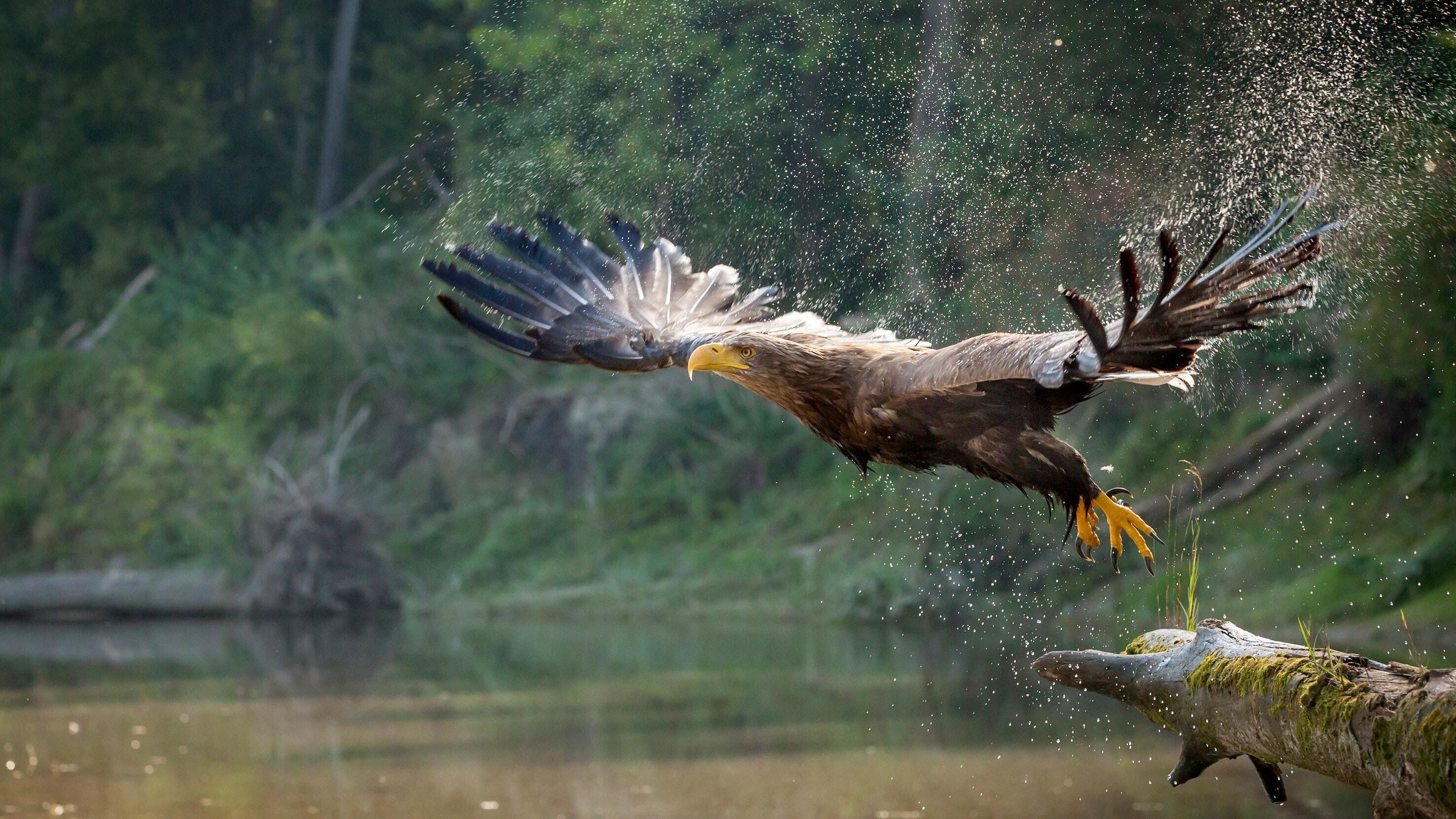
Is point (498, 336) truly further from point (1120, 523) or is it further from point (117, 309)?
point (117, 309)

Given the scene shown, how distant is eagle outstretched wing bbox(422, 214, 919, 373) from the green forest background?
3.59 m

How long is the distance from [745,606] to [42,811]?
25.3 ft

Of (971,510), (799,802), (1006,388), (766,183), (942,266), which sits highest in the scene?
(766,183)

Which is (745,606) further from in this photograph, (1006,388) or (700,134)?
(1006,388)

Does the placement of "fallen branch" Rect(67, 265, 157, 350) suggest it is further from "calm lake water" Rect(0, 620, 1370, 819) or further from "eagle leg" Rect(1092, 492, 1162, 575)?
"eagle leg" Rect(1092, 492, 1162, 575)

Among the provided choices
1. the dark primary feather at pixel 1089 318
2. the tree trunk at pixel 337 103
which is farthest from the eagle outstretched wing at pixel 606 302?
the tree trunk at pixel 337 103

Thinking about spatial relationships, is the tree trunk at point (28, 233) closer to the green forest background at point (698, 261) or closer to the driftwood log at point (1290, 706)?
the green forest background at point (698, 261)

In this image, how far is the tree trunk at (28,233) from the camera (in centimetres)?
2214

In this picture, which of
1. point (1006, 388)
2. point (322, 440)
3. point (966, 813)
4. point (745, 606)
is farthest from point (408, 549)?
point (1006, 388)

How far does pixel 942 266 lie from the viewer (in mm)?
11555

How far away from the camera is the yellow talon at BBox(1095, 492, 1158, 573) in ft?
13.1

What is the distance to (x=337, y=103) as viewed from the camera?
70.4ft

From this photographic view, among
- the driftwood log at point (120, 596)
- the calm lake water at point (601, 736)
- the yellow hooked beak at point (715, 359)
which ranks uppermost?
the yellow hooked beak at point (715, 359)

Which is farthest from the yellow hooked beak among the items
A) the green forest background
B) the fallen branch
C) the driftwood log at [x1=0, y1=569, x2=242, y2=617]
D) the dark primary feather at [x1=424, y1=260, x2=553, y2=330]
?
the fallen branch
